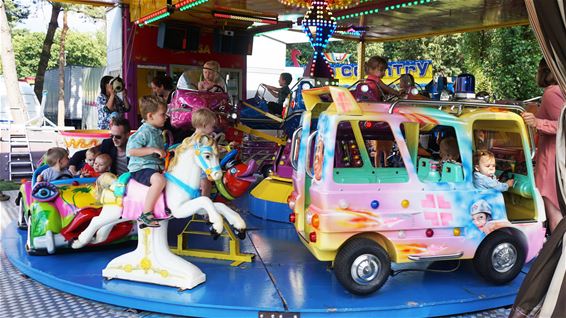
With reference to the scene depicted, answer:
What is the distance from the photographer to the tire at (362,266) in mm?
3334

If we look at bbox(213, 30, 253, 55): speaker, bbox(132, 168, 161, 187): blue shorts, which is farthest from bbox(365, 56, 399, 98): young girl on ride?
bbox(213, 30, 253, 55): speaker

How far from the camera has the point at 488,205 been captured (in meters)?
3.51

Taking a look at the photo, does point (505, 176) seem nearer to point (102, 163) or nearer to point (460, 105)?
point (460, 105)

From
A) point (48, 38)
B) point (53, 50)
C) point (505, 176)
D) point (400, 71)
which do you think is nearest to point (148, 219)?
point (505, 176)

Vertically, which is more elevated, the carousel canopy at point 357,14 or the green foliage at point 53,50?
the green foliage at point 53,50

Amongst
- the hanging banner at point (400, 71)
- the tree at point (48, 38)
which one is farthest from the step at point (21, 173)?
the hanging banner at point (400, 71)

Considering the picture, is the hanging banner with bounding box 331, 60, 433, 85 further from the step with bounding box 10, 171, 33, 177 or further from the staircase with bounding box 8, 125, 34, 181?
the step with bounding box 10, 171, 33, 177

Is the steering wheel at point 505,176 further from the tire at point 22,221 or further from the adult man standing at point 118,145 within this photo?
the tire at point 22,221

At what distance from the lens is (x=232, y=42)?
10.7 meters

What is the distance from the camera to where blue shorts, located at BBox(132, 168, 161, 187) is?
3580mm

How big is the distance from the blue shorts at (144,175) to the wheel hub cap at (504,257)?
Answer: 248 cm

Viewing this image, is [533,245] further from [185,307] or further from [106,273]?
[106,273]

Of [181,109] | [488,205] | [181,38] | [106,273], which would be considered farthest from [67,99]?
[488,205]

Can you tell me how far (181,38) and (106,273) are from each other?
7007mm
